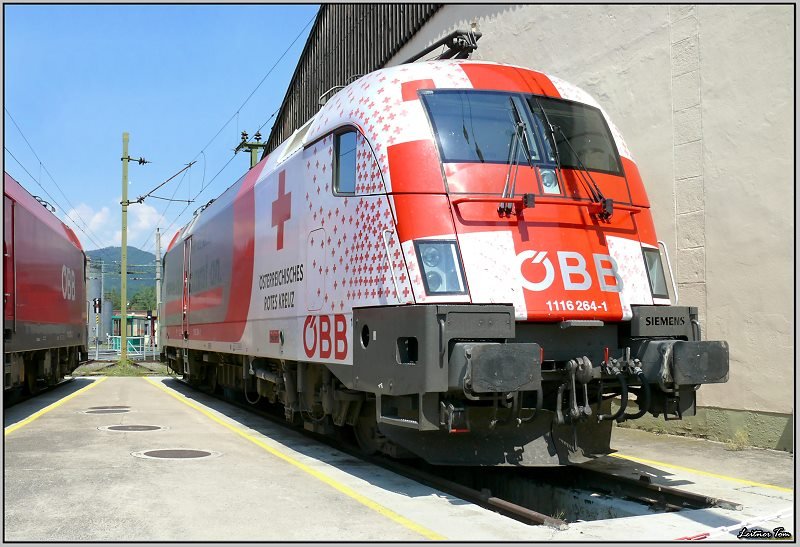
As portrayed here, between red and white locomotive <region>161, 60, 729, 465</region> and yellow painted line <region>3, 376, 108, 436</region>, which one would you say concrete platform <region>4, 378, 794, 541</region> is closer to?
yellow painted line <region>3, 376, 108, 436</region>

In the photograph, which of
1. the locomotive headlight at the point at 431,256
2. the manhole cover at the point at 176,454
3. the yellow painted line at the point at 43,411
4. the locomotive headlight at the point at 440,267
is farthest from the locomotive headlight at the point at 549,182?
the yellow painted line at the point at 43,411

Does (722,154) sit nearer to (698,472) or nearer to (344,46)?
(698,472)

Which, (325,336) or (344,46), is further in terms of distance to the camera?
(344,46)

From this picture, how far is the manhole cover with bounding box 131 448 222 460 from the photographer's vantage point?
8.40 m

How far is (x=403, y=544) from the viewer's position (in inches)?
197

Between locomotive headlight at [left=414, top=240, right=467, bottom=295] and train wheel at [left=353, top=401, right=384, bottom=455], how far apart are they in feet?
6.60

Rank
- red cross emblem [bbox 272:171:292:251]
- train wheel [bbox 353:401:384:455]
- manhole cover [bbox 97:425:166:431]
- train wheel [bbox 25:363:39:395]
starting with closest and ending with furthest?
train wheel [bbox 353:401:384:455], red cross emblem [bbox 272:171:292:251], manhole cover [bbox 97:425:166:431], train wheel [bbox 25:363:39:395]

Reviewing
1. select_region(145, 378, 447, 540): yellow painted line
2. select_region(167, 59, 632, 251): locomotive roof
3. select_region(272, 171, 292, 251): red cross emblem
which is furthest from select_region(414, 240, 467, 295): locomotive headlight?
select_region(272, 171, 292, 251): red cross emblem

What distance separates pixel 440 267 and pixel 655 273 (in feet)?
7.52

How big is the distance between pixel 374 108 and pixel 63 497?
423 cm

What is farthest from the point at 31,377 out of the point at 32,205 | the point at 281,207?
the point at 281,207

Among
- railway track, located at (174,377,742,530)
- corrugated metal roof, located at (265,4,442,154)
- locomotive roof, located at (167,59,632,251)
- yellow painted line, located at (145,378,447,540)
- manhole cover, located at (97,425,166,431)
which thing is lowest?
railway track, located at (174,377,742,530)

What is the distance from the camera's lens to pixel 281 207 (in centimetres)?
922

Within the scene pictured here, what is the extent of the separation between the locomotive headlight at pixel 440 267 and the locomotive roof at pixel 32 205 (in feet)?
21.5
